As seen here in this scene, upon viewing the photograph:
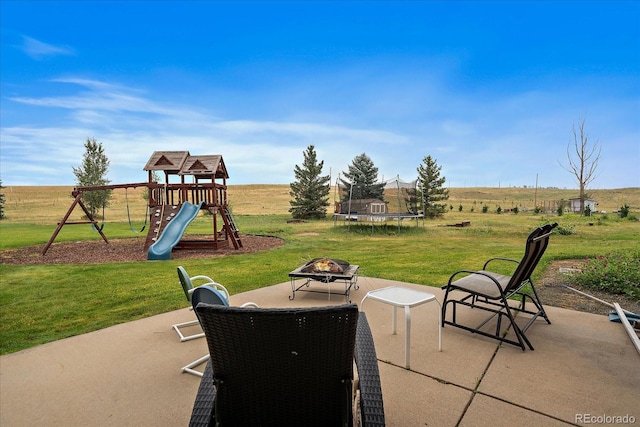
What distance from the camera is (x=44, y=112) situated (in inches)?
772

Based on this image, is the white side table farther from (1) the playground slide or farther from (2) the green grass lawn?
(1) the playground slide

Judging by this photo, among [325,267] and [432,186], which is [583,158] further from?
[325,267]

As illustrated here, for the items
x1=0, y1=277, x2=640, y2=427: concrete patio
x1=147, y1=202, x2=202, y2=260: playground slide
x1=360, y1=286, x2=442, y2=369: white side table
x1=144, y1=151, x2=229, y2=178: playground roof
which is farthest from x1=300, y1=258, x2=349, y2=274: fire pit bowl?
x1=144, y1=151, x2=229, y2=178: playground roof

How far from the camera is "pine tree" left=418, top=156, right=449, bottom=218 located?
90.7ft

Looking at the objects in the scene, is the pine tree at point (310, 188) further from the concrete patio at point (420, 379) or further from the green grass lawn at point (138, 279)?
the concrete patio at point (420, 379)

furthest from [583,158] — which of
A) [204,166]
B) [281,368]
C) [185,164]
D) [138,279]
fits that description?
[281,368]

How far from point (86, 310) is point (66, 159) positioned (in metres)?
22.9

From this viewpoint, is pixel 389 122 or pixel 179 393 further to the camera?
pixel 389 122

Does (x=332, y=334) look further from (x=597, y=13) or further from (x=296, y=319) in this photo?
(x=597, y=13)

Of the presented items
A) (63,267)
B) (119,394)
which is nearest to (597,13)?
(119,394)

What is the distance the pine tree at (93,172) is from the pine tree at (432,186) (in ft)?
77.9

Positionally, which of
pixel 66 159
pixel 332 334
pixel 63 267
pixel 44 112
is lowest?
pixel 63 267

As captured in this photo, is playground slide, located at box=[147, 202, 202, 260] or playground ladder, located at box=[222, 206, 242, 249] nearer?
playground slide, located at box=[147, 202, 202, 260]

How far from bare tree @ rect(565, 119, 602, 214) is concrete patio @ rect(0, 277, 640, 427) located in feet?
94.2
